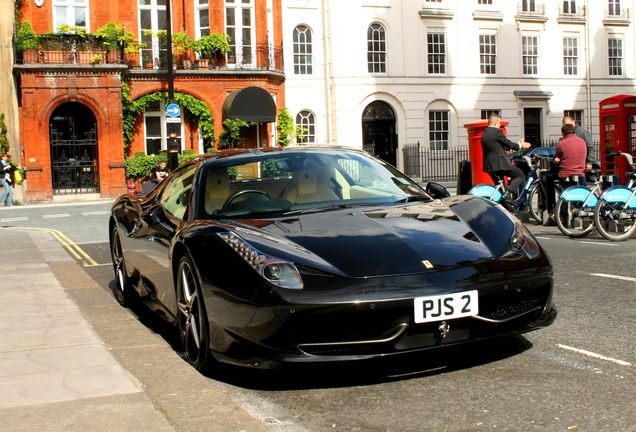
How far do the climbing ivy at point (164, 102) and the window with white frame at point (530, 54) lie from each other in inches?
651

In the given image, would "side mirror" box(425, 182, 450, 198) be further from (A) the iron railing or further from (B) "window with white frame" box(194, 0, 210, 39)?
(A) the iron railing

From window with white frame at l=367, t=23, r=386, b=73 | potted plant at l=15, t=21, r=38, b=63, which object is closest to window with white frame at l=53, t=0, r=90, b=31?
potted plant at l=15, t=21, r=38, b=63

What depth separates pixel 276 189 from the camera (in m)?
5.86

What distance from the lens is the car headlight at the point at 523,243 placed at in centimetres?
489

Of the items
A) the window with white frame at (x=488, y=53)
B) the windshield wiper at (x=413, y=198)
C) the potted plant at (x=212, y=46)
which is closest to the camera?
the windshield wiper at (x=413, y=198)

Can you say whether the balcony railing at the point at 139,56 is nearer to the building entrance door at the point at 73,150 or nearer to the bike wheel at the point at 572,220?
the building entrance door at the point at 73,150

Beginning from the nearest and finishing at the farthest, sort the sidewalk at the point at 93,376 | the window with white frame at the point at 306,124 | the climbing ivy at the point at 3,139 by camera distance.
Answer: the sidewalk at the point at 93,376, the climbing ivy at the point at 3,139, the window with white frame at the point at 306,124

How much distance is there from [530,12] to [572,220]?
31.8m

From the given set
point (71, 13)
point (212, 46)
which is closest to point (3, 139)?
point (71, 13)

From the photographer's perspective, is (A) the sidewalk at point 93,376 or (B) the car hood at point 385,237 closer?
(A) the sidewalk at point 93,376

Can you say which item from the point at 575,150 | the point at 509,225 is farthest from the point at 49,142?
the point at 509,225

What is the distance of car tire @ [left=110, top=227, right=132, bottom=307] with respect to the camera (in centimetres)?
748

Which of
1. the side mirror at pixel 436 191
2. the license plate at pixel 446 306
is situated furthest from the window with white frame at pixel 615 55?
the license plate at pixel 446 306

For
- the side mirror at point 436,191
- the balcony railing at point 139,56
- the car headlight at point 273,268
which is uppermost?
the balcony railing at point 139,56
